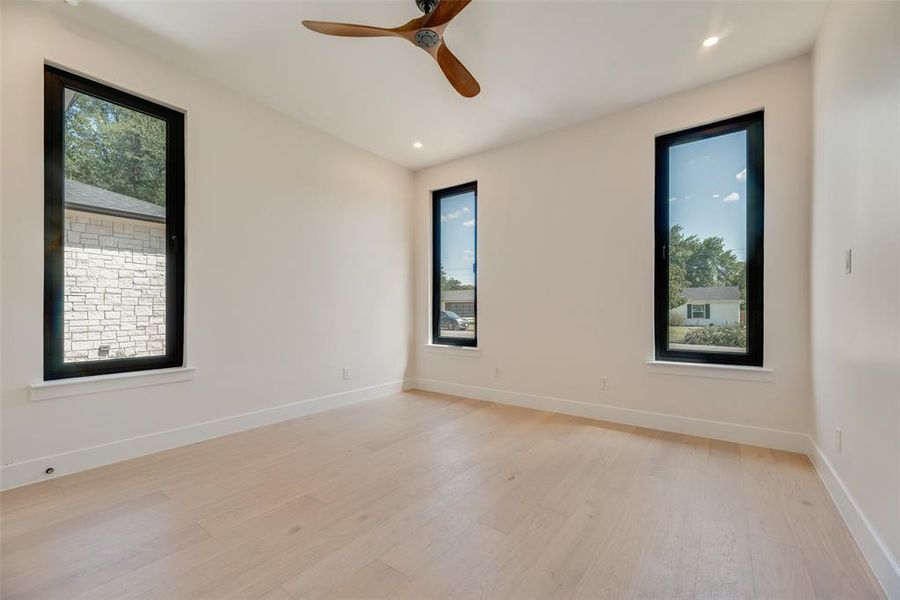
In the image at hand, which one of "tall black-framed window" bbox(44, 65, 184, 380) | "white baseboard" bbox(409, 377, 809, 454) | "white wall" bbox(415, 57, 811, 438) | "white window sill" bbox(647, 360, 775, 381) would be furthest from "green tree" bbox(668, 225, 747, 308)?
"tall black-framed window" bbox(44, 65, 184, 380)

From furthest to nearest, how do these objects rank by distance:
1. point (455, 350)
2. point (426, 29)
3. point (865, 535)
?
point (455, 350) → point (426, 29) → point (865, 535)

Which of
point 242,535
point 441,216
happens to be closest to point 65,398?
point 242,535

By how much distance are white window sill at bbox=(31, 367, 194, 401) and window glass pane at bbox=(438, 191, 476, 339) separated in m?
2.71

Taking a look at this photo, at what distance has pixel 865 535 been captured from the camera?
5.15ft

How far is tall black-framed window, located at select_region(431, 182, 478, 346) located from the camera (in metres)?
4.49

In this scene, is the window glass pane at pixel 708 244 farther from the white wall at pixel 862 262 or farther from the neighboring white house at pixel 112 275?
the neighboring white house at pixel 112 275

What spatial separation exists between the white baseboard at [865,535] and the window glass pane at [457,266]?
3.05 metres

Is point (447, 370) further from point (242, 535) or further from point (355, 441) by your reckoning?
point (242, 535)

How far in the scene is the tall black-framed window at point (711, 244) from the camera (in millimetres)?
2879

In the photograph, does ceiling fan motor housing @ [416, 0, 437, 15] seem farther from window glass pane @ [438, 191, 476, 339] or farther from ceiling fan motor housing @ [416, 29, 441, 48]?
window glass pane @ [438, 191, 476, 339]

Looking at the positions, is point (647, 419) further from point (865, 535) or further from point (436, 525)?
point (436, 525)

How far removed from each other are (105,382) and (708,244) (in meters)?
4.51

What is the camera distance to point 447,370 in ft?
14.9

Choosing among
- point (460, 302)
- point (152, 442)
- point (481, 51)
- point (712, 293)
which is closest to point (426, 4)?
point (481, 51)
